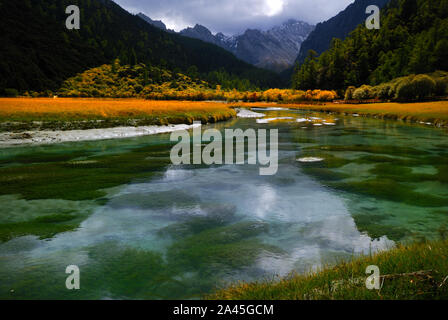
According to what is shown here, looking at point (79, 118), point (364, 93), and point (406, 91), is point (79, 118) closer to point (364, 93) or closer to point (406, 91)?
point (406, 91)

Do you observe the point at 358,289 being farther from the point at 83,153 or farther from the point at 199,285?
the point at 83,153

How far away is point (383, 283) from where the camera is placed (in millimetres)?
4859

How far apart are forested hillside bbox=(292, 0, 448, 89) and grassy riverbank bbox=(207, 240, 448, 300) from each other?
11633 centimetres

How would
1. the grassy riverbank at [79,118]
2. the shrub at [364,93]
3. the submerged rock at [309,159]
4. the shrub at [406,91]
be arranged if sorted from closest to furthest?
1. the submerged rock at [309,159]
2. the grassy riverbank at [79,118]
3. the shrub at [406,91]
4. the shrub at [364,93]

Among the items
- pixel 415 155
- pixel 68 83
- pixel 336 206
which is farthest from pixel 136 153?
pixel 68 83

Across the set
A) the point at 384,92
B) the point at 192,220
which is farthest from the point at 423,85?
the point at 192,220

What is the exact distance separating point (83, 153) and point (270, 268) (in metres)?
22.1

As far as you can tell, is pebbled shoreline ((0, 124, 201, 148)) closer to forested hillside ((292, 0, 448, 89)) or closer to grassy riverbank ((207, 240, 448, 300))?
grassy riverbank ((207, 240, 448, 300))

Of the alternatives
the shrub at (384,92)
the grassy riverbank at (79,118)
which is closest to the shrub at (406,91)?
the shrub at (384,92)

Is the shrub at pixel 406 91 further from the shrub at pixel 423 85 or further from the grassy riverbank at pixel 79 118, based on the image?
the grassy riverbank at pixel 79 118

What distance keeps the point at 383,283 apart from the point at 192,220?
6.95m

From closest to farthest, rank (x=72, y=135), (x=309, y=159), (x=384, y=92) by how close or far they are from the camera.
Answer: (x=309, y=159) → (x=72, y=135) → (x=384, y=92)

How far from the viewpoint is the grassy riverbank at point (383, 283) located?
452cm

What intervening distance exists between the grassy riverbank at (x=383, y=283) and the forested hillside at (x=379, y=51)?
382 feet
